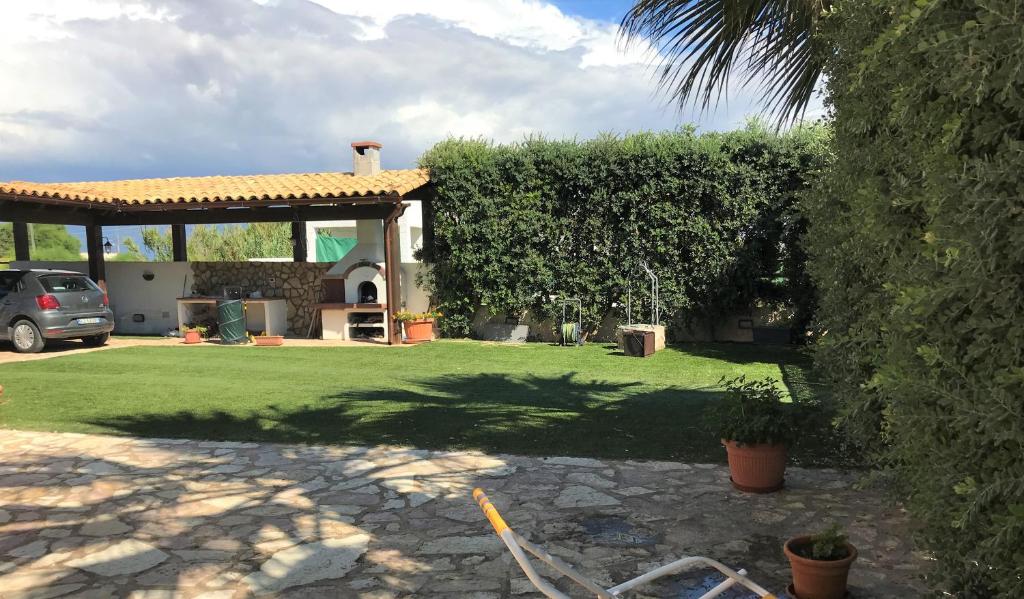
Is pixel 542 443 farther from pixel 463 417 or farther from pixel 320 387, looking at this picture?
pixel 320 387

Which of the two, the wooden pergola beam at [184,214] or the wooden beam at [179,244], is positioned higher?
the wooden pergola beam at [184,214]

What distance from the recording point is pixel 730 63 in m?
4.83

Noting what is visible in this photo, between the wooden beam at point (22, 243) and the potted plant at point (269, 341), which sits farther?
the wooden beam at point (22, 243)

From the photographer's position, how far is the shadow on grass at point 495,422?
580 centimetres

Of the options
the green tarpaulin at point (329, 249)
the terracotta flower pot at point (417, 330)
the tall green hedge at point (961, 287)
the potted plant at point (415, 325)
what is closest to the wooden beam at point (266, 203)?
the potted plant at point (415, 325)

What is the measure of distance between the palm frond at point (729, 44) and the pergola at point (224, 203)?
28.4ft

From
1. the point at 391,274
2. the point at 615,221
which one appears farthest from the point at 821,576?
the point at 391,274

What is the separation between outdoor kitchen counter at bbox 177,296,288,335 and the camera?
48.3 ft

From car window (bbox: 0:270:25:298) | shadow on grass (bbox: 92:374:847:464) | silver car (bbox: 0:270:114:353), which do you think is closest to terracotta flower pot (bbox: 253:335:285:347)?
silver car (bbox: 0:270:114:353)

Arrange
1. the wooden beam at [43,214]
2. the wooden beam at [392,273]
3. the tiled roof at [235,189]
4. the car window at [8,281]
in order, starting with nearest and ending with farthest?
the car window at [8,281]
the wooden beam at [43,214]
the tiled roof at [235,189]
the wooden beam at [392,273]

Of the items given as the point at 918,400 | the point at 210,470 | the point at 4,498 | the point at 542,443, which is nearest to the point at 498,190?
the point at 542,443

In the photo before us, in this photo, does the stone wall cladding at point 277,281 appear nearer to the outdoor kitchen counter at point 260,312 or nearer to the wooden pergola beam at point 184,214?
the outdoor kitchen counter at point 260,312

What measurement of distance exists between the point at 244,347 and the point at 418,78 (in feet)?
38.8

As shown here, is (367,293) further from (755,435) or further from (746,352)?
(755,435)
